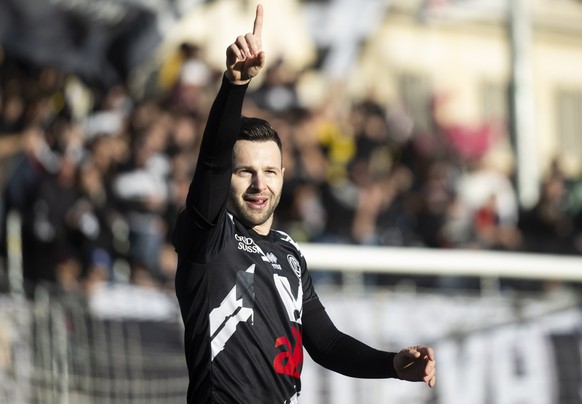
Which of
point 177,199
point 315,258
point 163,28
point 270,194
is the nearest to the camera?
point 270,194

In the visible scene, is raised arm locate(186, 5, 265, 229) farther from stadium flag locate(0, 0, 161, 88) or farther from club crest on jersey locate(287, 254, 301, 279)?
stadium flag locate(0, 0, 161, 88)

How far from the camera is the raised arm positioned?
470 cm

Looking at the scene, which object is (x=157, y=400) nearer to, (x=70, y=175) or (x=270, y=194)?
(x=70, y=175)

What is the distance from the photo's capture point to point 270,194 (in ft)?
17.0

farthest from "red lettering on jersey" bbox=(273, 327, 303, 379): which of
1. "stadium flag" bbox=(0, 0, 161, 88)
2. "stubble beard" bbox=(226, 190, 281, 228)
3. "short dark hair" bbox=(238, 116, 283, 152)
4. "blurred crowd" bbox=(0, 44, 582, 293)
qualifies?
"stadium flag" bbox=(0, 0, 161, 88)

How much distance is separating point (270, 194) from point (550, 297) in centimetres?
606

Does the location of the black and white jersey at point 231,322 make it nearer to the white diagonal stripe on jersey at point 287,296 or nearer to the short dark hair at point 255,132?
the white diagonal stripe on jersey at point 287,296

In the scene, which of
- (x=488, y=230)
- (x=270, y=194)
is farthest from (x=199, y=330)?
(x=488, y=230)

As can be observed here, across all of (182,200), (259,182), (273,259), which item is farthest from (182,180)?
(259,182)

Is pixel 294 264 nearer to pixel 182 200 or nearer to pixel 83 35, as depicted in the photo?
pixel 182 200

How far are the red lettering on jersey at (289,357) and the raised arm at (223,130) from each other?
0.61m

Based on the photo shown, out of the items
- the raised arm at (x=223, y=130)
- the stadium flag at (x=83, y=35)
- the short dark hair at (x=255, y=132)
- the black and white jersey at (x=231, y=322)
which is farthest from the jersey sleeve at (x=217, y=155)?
the stadium flag at (x=83, y=35)

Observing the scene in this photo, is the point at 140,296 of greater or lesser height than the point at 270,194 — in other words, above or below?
above

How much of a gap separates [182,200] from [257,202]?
6278 mm
